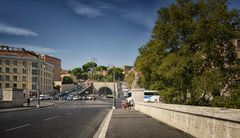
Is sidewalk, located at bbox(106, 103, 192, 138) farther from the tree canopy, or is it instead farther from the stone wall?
the tree canopy

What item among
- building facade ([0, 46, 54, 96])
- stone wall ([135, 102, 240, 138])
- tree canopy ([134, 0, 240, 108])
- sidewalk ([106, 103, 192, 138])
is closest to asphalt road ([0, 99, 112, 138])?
sidewalk ([106, 103, 192, 138])

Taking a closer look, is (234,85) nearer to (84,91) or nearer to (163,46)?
(163,46)

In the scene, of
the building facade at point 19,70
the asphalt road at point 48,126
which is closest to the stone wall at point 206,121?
the asphalt road at point 48,126

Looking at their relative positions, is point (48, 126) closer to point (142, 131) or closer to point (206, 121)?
point (142, 131)

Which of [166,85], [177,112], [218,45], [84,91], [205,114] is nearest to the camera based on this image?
[205,114]

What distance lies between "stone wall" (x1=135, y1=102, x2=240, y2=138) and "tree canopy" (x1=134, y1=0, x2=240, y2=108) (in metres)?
9.90

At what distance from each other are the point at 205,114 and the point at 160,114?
41.9ft

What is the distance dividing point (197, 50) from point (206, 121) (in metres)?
19.2

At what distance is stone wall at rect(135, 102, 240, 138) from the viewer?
32.4 ft

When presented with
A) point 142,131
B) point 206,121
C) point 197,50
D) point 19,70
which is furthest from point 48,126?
point 19,70

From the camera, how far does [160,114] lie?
993 inches

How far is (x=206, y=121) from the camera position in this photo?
41.3ft

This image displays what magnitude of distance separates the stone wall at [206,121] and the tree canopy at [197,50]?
32.5ft

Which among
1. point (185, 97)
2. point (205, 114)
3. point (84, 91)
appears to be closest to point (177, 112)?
point (205, 114)
